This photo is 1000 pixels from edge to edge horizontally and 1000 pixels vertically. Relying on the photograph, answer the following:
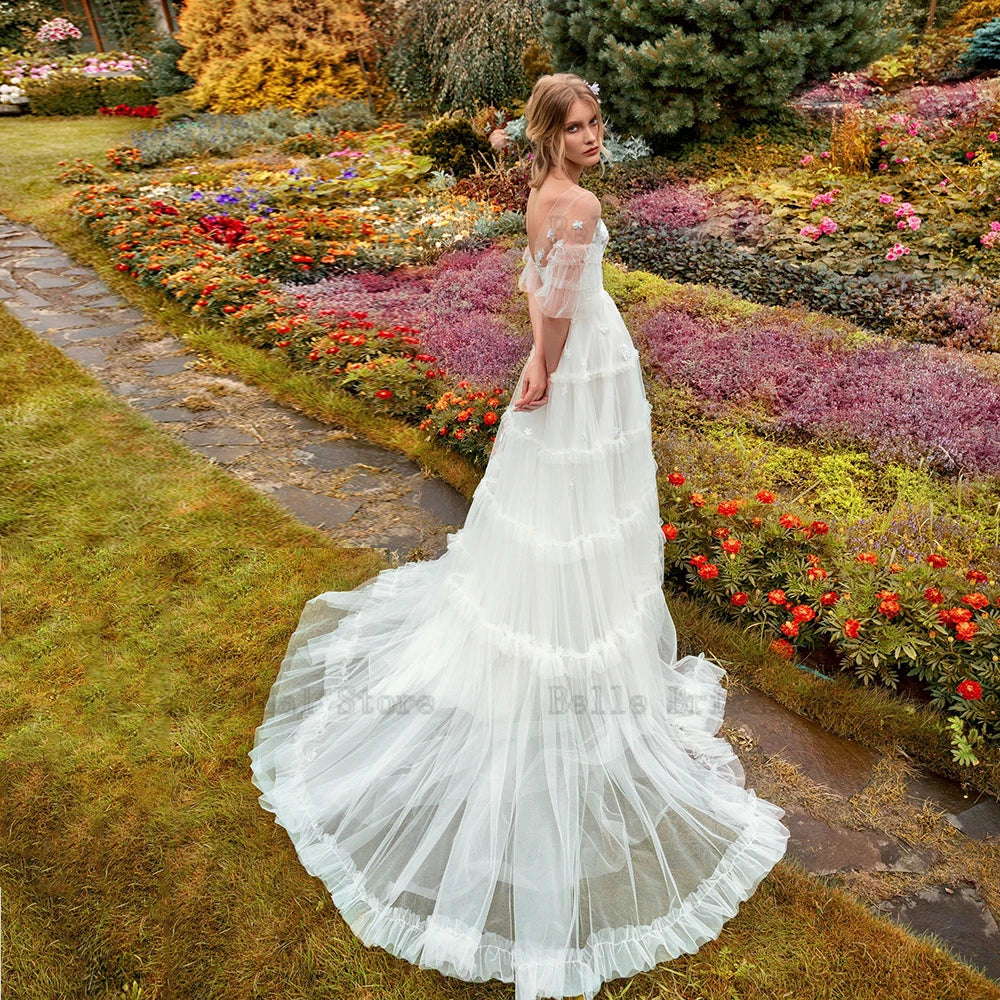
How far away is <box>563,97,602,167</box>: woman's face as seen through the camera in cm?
220

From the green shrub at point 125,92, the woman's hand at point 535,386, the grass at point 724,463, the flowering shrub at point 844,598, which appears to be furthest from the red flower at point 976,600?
the green shrub at point 125,92

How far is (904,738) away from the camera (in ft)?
10.1

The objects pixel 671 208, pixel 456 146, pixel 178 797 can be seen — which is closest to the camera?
pixel 178 797

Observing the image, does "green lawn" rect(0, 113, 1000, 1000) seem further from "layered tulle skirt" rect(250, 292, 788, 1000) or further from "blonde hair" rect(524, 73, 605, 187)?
"blonde hair" rect(524, 73, 605, 187)

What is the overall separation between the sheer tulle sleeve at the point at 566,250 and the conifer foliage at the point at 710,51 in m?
7.73

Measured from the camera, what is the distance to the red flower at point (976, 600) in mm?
3117

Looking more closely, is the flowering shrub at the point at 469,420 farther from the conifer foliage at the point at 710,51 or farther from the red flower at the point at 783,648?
the conifer foliage at the point at 710,51

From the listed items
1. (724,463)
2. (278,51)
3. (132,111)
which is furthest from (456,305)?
(132,111)

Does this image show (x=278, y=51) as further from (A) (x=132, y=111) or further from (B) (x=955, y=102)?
(B) (x=955, y=102)

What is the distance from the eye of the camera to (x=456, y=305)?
21.2 ft

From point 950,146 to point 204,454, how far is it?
328 inches

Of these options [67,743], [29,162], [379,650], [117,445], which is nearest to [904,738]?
[379,650]

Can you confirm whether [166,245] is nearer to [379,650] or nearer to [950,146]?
[379,650]

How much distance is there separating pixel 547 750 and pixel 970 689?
1.73m
